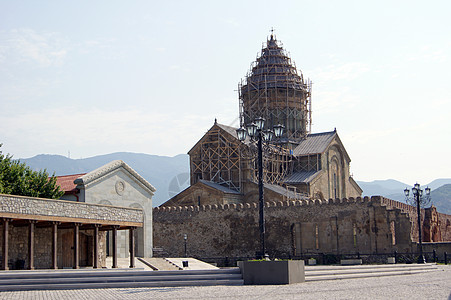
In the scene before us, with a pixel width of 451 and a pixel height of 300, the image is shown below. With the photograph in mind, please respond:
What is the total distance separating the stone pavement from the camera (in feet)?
55.7

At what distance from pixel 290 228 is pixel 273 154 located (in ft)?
44.6

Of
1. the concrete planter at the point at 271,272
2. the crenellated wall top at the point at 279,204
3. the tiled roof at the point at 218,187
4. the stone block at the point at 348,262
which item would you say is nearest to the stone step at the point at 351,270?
the concrete planter at the point at 271,272

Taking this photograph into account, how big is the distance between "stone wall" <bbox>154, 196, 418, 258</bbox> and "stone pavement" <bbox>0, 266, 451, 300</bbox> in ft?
74.9

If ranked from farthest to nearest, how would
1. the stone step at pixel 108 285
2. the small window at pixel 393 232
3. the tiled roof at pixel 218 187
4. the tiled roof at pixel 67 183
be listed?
1. the tiled roof at pixel 218 187
2. the small window at pixel 393 232
3. the tiled roof at pixel 67 183
4. the stone step at pixel 108 285

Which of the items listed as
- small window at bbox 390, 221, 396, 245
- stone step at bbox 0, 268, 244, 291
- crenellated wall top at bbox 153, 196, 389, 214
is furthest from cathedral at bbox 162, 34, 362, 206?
stone step at bbox 0, 268, 244, 291

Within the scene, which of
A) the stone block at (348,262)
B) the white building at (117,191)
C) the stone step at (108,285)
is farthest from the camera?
the stone block at (348,262)

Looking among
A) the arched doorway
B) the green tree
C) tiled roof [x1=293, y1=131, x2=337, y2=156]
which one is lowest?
the arched doorway

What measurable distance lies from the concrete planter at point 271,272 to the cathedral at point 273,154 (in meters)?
28.6

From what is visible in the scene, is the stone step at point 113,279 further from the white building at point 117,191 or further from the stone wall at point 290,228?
the stone wall at point 290,228

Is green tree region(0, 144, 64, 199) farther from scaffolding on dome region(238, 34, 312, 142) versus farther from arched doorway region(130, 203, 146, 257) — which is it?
scaffolding on dome region(238, 34, 312, 142)

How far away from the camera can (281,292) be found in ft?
59.6

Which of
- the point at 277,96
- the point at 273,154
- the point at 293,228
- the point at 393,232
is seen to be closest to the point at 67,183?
the point at 293,228

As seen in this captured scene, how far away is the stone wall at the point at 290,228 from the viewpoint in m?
43.5

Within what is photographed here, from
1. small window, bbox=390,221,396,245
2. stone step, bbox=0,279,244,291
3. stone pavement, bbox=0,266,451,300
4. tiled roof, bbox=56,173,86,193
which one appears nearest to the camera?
stone pavement, bbox=0,266,451,300
